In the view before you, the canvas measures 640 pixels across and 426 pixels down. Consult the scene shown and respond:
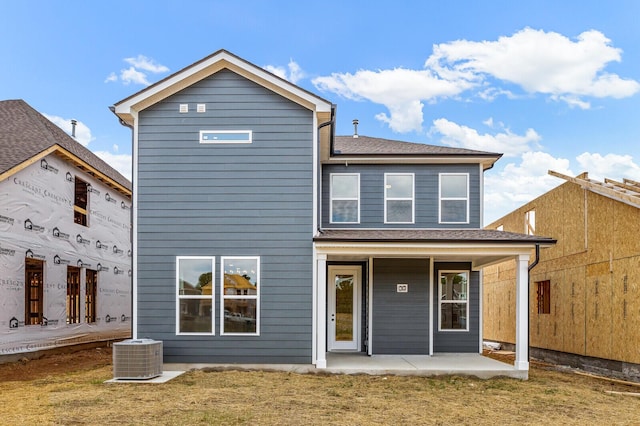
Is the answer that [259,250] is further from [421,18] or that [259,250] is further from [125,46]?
[125,46]

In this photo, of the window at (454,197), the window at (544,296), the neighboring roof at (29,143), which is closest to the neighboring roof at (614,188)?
the window at (454,197)

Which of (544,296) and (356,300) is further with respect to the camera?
(544,296)

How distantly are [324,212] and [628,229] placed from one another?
21.9 feet

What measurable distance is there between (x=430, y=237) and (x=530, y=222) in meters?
7.91

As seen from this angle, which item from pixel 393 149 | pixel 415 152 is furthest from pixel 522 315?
pixel 393 149

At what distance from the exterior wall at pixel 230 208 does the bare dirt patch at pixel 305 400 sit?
85cm

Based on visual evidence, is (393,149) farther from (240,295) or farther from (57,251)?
(57,251)

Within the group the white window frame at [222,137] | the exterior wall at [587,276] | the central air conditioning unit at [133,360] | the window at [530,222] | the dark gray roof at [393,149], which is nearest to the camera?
the central air conditioning unit at [133,360]

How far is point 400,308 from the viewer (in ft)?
41.2

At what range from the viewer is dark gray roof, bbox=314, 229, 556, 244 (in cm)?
1020

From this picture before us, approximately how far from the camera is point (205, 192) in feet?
34.5

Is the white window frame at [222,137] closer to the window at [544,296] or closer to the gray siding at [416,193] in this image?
the gray siding at [416,193]

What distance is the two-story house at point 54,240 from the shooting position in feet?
40.7

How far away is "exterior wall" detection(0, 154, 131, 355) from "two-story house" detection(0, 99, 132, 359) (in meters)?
0.02
